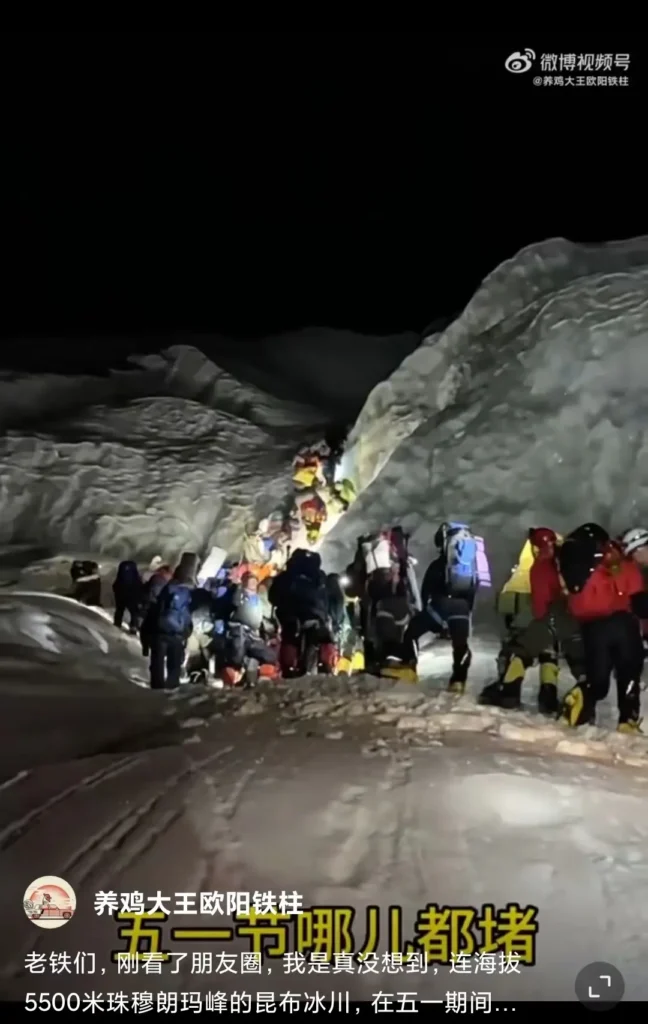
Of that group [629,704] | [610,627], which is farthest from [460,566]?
[629,704]

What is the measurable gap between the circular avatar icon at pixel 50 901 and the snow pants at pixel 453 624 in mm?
1739

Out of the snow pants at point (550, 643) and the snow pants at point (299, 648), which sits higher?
the snow pants at point (550, 643)

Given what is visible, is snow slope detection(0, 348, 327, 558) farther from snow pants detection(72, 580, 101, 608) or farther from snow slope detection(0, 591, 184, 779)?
snow slope detection(0, 591, 184, 779)

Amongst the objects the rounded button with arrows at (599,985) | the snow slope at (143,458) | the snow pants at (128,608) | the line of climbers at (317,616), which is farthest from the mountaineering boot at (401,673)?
the snow slope at (143,458)

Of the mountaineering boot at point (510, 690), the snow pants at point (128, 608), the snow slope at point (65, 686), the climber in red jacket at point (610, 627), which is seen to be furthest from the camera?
the snow pants at point (128, 608)

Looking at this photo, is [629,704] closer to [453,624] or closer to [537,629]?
[537,629]

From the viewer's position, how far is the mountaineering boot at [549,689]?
332cm

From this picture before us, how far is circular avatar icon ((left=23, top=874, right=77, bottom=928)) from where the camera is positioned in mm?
2180

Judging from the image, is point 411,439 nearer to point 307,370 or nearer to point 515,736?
point 515,736

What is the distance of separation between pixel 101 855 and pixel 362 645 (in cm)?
183

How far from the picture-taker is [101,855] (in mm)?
2199

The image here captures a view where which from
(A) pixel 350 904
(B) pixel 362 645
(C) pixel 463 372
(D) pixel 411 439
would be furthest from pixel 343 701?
(C) pixel 463 372

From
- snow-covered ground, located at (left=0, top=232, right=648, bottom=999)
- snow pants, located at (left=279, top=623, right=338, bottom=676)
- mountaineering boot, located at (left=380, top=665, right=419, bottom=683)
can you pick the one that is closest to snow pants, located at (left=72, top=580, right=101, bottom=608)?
snow-covered ground, located at (left=0, top=232, right=648, bottom=999)

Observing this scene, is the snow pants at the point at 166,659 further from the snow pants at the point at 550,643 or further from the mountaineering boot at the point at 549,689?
the mountaineering boot at the point at 549,689
